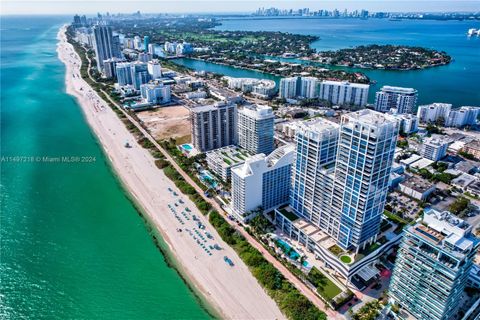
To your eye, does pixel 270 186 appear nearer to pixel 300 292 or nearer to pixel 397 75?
pixel 300 292

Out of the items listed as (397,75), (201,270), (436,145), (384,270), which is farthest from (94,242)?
(397,75)

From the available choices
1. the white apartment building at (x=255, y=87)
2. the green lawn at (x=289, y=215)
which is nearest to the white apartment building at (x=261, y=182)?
the green lawn at (x=289, y=215)

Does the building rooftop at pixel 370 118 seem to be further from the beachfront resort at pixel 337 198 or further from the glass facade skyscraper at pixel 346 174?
the beachfront resort at pixel 337 198

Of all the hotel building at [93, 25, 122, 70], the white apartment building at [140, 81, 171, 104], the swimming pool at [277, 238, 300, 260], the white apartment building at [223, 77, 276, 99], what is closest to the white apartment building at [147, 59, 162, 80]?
the white apartment building at [140, 81, 171, 104]

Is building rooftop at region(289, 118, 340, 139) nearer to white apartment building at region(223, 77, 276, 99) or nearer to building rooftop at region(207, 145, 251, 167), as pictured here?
building rooftop at region(207, 145, 251, 167)

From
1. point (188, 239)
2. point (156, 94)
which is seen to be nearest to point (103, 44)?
point (156, 94)
